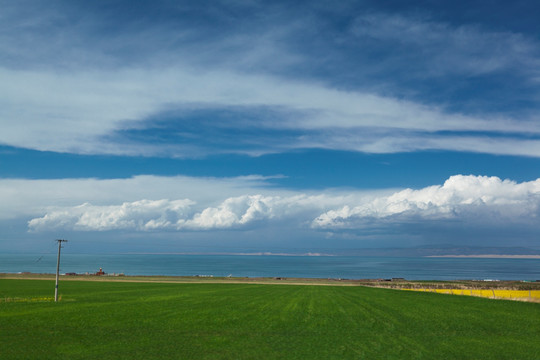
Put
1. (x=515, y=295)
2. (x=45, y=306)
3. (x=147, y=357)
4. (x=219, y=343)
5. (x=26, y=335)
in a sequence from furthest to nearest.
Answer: (x=515, y=295) → (x=45, y=306) → (x=26, y=335) → (x=219, y=343) → (x=147, y=357)

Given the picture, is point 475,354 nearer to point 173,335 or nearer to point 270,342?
point 270,342

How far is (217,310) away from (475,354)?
1994 centimetres

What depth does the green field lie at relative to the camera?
60.6ft

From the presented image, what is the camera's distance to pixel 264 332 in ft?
77.6

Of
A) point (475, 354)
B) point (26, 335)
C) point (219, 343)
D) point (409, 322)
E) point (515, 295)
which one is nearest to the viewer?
point (475, 354)

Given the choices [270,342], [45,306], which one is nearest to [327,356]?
[270,342]

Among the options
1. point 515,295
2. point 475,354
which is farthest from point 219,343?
point 515,295

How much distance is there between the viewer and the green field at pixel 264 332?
60.6 ft

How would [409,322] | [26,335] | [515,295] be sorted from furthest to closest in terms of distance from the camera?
1. [515,295]
2. [409,322]
3. [26,335]

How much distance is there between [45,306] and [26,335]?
15.5 meters

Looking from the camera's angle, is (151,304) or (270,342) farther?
(151,304)

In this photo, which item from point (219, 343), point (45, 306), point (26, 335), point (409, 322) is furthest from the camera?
point (45, 306)

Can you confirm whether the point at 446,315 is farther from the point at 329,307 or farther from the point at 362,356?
the point at 362,356

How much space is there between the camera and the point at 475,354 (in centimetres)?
1864
